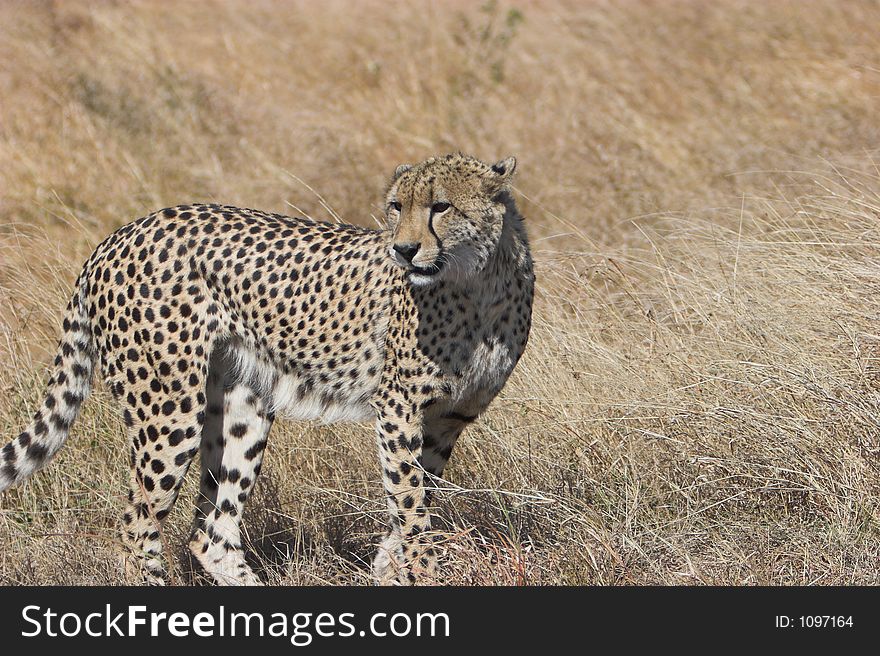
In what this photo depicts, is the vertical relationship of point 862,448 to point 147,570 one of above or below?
above

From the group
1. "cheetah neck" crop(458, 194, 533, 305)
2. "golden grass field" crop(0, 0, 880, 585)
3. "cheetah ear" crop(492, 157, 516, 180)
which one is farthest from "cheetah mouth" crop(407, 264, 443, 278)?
"golden grass field" crop(0, 0, 880, 585)

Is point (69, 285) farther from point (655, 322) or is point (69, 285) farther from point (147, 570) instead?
point (655, 322)

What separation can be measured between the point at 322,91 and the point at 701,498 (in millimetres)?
5866

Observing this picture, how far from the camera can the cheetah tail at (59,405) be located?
362 cm

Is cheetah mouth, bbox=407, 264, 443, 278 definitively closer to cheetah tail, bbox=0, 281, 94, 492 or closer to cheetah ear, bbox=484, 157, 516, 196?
cheetah ear, bbox=484, 157, 516, 196

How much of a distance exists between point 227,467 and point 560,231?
3169 mm

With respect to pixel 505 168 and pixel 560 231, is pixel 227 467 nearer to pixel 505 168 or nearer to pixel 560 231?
pixel 505 168

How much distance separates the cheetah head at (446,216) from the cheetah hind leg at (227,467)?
908mm

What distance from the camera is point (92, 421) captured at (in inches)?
176

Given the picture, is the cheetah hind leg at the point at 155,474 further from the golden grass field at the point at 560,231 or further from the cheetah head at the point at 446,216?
the cheetah head at the point at 446,216

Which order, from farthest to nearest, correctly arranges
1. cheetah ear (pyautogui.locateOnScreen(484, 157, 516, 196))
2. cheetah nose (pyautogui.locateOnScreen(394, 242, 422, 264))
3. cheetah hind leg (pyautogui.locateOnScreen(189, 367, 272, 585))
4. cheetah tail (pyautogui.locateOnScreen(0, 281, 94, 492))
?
cheetah hind leg (pyautogui.locateOnScreen(189, 367, 272, 585)) → cheetah tail (pyautogui.locateOnScreen(0, 281, 94, 492)) → cheetah ear (pyautogui.locateOnScreen(484, 157, 516, 196)) → cheetah nose (pyautogui.locateOnScreen(394, 242, 422, 264))

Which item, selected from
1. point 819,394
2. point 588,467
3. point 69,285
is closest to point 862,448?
point 819,394

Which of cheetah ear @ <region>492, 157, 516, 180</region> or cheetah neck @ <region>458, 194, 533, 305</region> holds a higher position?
cheetah ear @ <region>492, 157, 516, 180</region>

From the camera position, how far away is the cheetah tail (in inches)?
142
